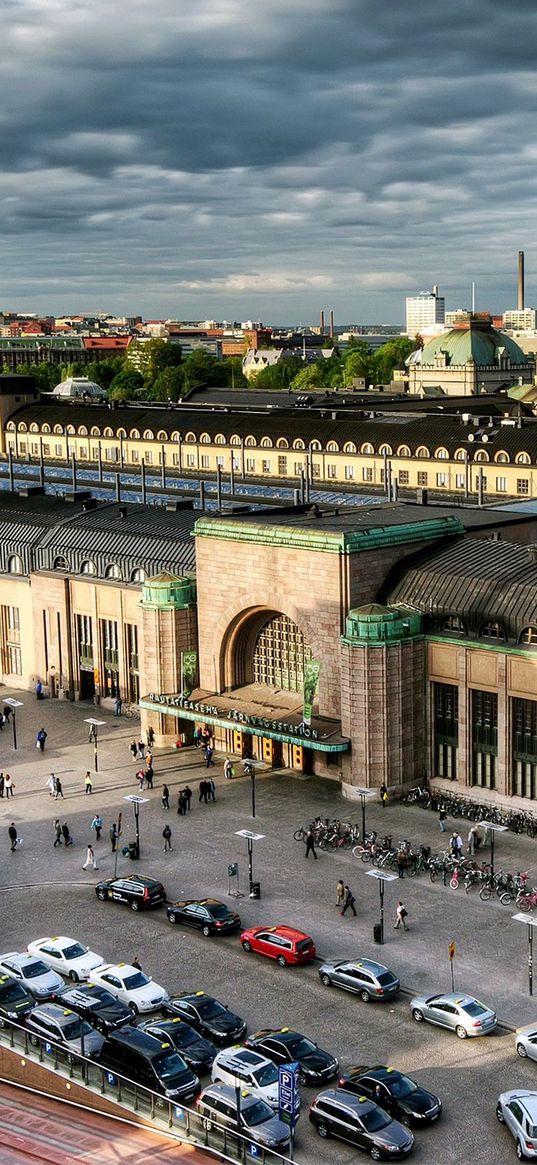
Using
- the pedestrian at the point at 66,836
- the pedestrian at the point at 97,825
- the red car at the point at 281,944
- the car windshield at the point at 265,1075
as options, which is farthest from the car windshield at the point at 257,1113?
the pedestrian at the point at 97,825

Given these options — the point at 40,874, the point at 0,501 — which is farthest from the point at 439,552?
the point at 0,501

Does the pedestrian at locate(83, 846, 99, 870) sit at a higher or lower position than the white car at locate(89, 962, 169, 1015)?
lower

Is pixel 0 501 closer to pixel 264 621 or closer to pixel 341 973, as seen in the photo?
pixel 264 621

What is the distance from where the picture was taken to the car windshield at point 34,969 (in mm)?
49469

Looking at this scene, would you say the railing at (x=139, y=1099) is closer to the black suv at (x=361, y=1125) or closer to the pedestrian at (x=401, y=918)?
the black suv at (x=361, y=1125)

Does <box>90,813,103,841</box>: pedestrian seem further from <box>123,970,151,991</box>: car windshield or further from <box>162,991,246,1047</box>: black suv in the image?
<box>162,991,246,1047</box>: black suv

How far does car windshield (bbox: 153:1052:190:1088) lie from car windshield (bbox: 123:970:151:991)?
5.38 metres

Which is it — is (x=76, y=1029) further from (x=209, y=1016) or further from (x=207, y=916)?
(x=207, y=916)

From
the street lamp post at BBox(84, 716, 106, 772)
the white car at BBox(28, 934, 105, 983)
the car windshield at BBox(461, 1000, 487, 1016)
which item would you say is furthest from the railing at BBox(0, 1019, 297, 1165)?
the street lamp post at BBox(84, 716, 106, 772)

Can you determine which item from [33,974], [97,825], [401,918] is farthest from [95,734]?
[33,974]

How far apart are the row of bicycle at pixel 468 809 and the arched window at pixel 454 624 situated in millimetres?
7385

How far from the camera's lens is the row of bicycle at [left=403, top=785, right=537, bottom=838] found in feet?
211

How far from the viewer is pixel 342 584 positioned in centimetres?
7012

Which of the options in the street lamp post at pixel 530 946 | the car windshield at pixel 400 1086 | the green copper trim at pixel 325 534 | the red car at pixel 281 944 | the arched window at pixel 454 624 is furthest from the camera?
the green copper trim at pixel 325 534
